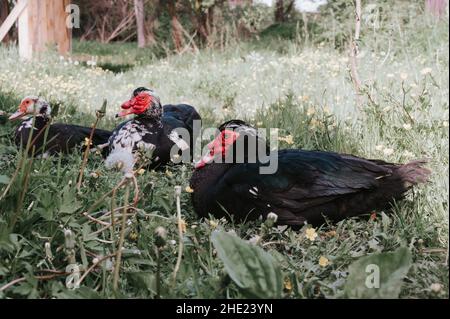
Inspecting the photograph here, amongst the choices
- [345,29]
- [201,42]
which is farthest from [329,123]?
[201,42]

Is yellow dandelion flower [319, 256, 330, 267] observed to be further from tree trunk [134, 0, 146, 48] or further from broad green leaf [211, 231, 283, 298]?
tree trunk [134, 0, 146, 48]

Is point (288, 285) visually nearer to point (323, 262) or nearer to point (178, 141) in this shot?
point (323, 262)

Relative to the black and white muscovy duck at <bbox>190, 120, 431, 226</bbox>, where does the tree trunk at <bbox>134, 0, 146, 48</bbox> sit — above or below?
above

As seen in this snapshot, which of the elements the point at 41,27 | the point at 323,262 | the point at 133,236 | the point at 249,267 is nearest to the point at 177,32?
the point at 41,27

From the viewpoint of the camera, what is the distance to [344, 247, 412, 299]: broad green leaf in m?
1.54

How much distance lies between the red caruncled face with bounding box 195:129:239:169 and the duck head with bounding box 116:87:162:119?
1108 millimetres

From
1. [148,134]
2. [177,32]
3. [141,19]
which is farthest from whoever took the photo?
[141,19]

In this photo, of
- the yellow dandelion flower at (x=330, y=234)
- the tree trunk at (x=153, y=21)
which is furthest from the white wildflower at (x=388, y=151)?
the tree trunk at (x=153, y=21)

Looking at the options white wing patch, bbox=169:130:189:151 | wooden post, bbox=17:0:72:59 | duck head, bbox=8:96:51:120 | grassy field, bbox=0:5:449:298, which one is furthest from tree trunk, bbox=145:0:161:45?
white wing patch, bbox=169:130:189:151

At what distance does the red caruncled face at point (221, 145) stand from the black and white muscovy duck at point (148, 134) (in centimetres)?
71

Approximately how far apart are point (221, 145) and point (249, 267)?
5.04ft

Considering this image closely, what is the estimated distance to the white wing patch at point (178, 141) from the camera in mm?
4011

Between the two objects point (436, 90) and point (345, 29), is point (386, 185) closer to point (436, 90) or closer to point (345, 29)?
point (436, 90)

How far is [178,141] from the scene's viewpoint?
4039mm
